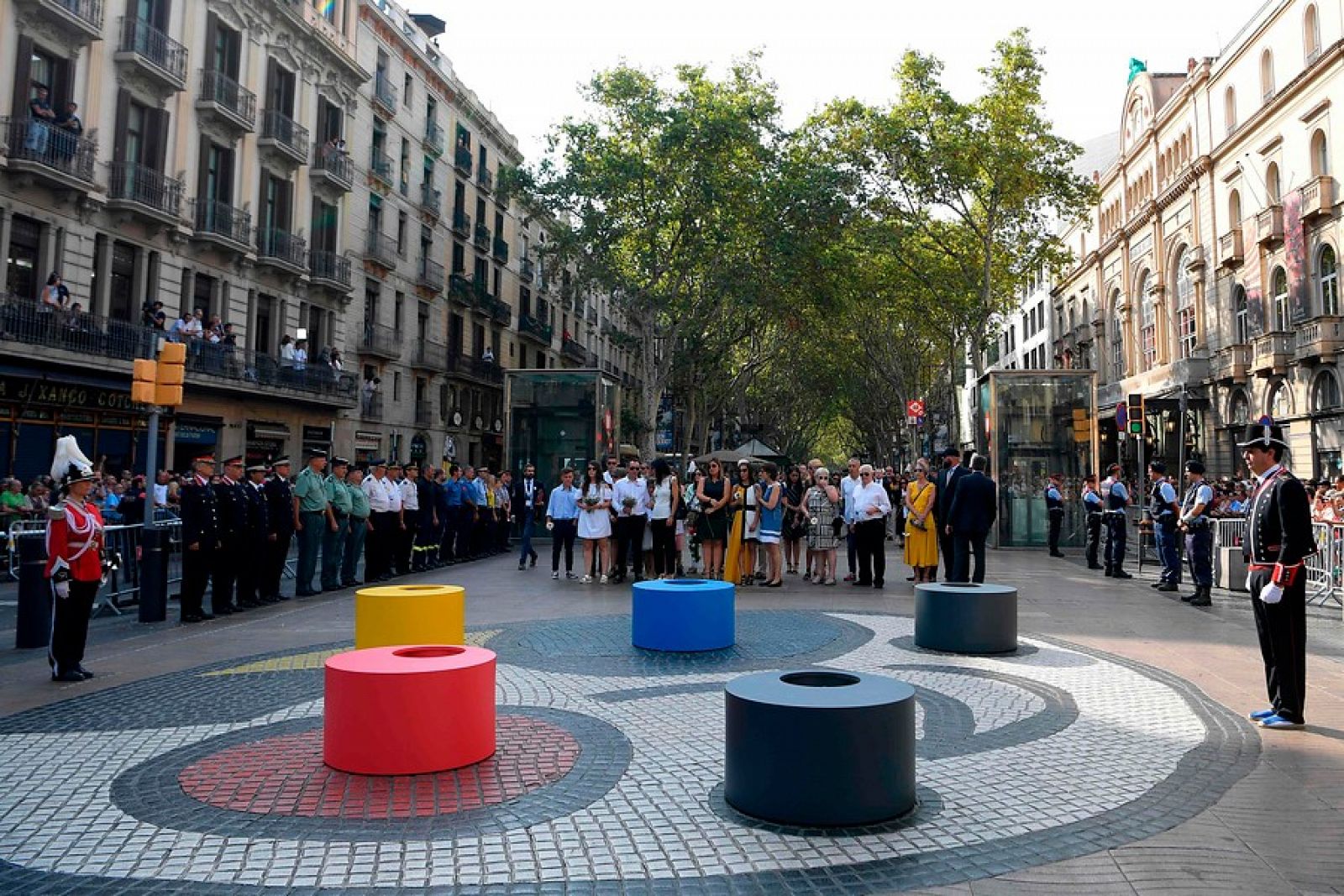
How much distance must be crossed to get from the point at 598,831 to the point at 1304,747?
4.37m

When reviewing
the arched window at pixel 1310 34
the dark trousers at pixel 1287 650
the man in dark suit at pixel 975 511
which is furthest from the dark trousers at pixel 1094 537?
the arched window at pixel 1310 34

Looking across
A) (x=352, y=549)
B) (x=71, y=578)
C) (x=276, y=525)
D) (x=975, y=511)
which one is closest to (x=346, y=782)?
(x=71, y=578)

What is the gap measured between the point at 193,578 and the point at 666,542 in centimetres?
669

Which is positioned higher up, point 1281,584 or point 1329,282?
point 1329,282

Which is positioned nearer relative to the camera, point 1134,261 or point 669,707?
point 669,707

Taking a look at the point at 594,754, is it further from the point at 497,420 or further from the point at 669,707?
the point at 497,420

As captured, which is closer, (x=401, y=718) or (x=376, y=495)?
(x=401, y=718)

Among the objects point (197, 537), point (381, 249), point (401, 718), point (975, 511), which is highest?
point (381, 249)

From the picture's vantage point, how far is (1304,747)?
5.64 metres

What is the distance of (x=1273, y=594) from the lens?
241 inches

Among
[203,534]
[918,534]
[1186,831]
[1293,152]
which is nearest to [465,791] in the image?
[1186,831]

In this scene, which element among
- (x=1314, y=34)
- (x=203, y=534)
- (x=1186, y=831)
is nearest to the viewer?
(x=1186, y=831)

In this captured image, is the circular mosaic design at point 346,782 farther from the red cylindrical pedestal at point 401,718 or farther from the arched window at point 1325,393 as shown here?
the arched window at point 1325,393

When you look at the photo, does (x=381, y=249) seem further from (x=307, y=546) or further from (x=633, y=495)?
(x=633, y=495)
